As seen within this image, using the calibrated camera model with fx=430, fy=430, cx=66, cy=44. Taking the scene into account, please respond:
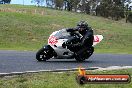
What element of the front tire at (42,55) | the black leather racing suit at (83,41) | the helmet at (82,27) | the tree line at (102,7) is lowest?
the tree line at (102,7)

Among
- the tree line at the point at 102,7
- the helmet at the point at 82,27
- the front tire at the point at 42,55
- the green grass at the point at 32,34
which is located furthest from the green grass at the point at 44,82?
the tree line at the point at 102,7

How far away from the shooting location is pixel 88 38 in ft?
52.4

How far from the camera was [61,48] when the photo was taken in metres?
16.0

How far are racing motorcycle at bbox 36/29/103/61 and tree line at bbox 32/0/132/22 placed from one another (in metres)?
81.7

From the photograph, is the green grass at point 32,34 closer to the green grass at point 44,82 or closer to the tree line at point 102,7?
the green grass at point 44,82

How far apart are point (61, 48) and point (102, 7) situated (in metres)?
84.6

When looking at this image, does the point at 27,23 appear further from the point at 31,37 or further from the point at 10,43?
the point at 10,43

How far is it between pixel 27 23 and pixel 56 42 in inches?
1507

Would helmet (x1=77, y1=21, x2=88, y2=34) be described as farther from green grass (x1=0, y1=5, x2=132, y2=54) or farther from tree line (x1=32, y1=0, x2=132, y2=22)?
tree line (x1=32, y1=0, x2=132, y2=22)

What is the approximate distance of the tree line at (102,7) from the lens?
323 feet

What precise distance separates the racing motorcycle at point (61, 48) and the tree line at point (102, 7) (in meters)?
81.7

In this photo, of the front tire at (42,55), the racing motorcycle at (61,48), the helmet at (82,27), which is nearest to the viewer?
the front tire at (42,55)

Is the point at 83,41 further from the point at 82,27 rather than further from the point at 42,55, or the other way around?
the point at 42,55

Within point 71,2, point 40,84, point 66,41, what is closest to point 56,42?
point 66,41
